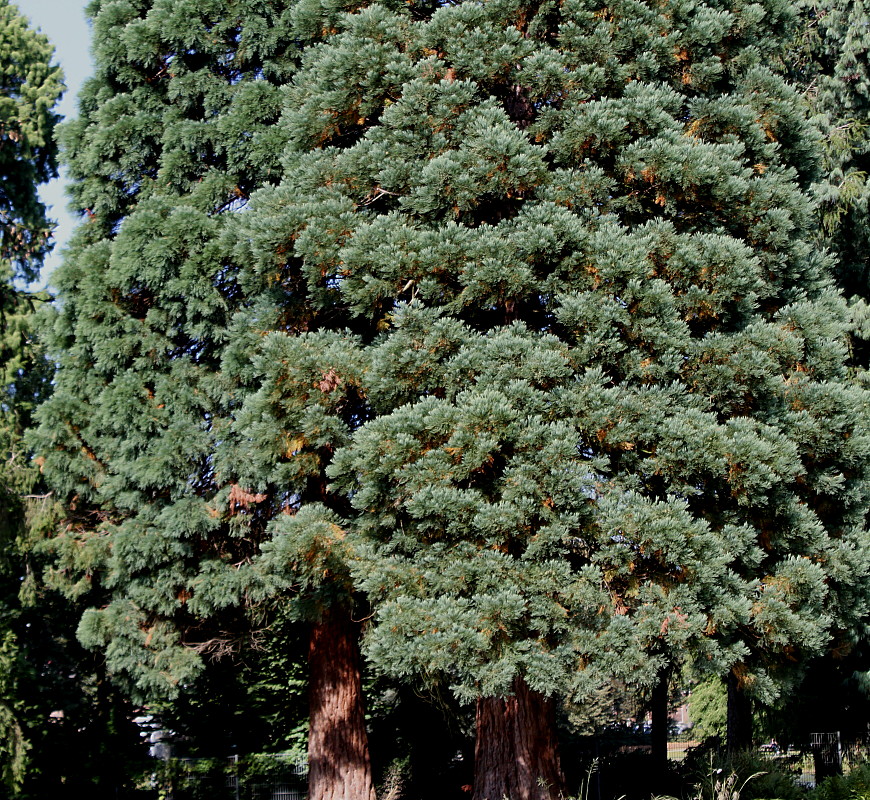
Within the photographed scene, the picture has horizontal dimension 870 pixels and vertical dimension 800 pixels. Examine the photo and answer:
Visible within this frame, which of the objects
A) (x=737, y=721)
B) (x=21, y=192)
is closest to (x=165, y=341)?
(x=21, y=192)

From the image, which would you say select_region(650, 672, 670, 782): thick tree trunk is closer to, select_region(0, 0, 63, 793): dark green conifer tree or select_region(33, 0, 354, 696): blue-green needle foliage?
select_region(33, 0, 354, 696): blue-green needle foliage

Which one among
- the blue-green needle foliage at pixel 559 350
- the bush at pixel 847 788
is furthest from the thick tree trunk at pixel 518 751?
the bush at pixel 847 788

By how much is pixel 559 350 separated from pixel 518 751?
3.91 m

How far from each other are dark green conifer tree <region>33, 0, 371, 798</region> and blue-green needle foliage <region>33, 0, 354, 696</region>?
0.02 m

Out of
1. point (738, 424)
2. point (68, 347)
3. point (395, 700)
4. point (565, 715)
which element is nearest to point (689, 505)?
point (738, 424)

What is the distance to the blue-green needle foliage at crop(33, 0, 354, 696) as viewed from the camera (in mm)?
9023

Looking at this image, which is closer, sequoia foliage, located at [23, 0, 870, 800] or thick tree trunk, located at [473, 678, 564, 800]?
sequoia foliage, located at [23, 0, 870, 800]

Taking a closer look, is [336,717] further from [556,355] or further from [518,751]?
[556,355]

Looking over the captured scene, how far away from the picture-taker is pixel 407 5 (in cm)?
892

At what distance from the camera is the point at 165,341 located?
31.4 feet

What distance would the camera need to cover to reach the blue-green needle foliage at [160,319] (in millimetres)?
9023

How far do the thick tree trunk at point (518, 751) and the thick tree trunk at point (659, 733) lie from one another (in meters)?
5.72

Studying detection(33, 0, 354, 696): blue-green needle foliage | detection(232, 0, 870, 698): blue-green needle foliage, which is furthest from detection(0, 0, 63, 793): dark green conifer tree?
detection(232, 0, 870, 698): blue-green needle foliage

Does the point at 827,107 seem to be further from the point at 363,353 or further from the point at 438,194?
the point at 363,353
